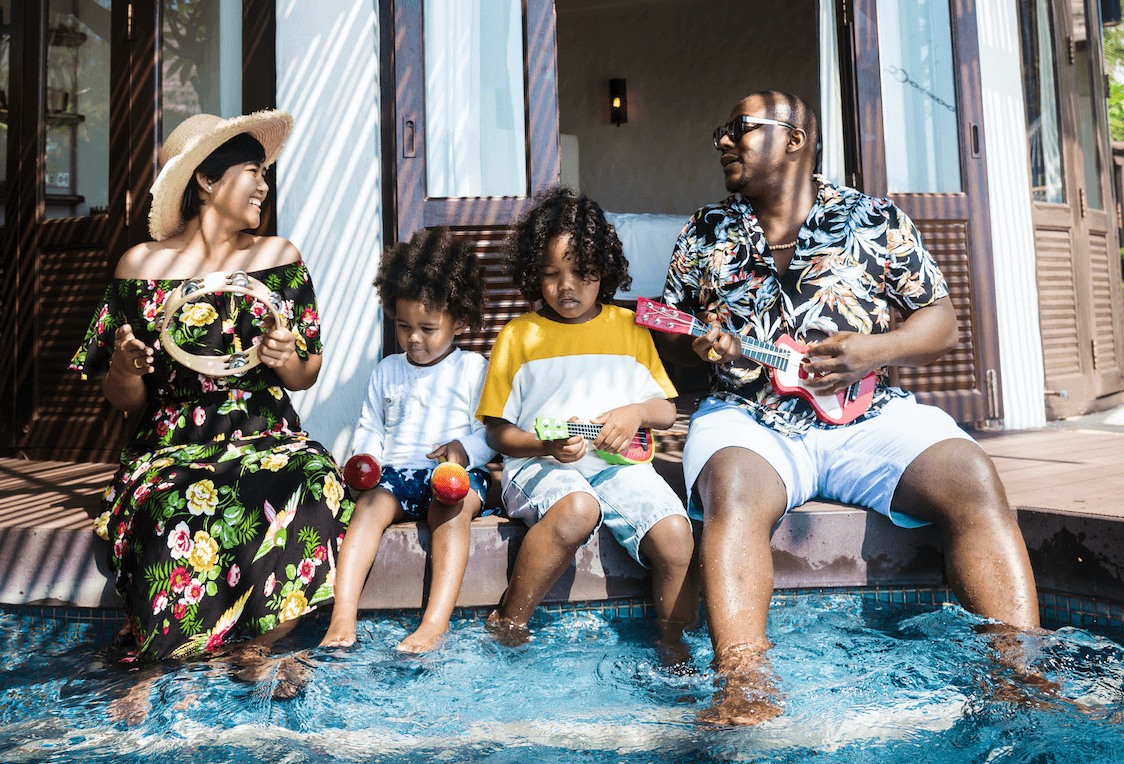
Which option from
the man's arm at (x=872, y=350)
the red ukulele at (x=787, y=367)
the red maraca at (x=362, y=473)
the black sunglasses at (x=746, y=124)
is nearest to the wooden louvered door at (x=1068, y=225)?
the man's arm at (x=872, y=350)

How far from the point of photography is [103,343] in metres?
2.43

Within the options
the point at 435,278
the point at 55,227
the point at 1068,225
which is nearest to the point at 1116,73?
the point at 1068,225

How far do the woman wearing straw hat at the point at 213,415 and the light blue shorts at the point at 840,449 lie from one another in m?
1.06

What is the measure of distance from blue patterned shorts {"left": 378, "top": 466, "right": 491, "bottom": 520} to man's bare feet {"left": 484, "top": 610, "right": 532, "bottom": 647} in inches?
15.2

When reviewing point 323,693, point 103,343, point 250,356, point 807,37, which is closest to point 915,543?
point 323,693

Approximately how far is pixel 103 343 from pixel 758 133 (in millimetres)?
2043

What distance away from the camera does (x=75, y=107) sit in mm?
4230

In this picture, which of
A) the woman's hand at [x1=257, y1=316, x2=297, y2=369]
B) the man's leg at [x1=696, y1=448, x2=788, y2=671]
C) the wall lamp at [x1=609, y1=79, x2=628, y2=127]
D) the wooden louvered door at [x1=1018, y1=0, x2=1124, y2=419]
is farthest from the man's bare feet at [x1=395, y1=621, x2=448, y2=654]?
the wall lamp at [x1=609, y1=79, x2=628, y2=127]

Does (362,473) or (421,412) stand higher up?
(421,412)

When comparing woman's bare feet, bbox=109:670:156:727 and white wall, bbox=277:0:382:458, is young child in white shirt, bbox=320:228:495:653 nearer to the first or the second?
woman's bare feet, bbox=109:670:156:727

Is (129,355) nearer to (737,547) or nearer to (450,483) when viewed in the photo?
(450,483)

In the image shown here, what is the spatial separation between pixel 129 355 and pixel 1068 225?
4719mm

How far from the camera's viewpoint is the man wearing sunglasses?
6.35 feet

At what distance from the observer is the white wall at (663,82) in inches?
348
